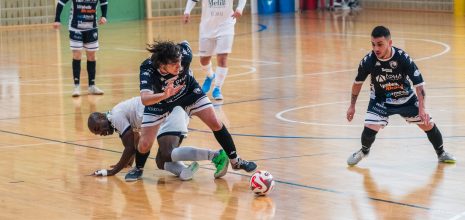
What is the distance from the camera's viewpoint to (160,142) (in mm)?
10258

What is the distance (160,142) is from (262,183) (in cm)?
153

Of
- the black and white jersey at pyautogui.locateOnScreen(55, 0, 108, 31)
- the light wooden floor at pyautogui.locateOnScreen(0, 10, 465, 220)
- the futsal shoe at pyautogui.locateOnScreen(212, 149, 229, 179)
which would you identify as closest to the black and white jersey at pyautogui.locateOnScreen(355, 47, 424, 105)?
the light wooden floor at pyautogui.locateOnScreen(0, 10, 465, 220)

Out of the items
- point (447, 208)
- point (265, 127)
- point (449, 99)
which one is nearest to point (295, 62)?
point (449, 99)

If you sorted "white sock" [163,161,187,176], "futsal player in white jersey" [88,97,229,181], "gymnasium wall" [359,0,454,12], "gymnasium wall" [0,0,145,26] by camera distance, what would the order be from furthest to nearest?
"gymnasium wall" [359,0,454,12] → "gymnasium wall" [0,0,145,26] → "white sock" [163,161,187,176] → "futsal player in white jersey" [88,97,229,181]

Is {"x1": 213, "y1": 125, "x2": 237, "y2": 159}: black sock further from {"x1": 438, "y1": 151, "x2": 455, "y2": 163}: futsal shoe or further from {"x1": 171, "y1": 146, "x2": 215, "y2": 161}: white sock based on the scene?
{"x1": 438, "y1": 151, "x2": 455, "y2": 163}: futsal shoe

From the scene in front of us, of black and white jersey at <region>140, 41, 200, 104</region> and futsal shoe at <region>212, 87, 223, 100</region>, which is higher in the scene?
black and white jersey at <region>140, 41, 200, 104</region>

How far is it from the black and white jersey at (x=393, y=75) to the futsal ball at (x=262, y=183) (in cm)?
168

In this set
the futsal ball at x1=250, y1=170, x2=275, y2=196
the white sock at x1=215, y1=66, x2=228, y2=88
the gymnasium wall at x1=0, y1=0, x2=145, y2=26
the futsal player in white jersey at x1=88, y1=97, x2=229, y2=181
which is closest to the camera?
the futsal ball at x1=250, y1=170, x2=275, y2=196

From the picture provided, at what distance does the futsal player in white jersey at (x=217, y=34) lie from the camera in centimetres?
1575

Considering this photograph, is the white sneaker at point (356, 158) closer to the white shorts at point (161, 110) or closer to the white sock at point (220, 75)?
the white shorts at point (161, 110)

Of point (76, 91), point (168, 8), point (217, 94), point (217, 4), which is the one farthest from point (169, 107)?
point (168, 8)

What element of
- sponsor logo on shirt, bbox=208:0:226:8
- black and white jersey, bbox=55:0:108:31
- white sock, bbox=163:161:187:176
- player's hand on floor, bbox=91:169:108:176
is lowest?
player's hand on floor, bbox=91:169:108:176

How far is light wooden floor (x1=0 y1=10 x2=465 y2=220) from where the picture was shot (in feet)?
29.1

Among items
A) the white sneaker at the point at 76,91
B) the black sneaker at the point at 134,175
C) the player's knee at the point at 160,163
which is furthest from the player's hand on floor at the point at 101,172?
the white sneaker at the point at 76,91
